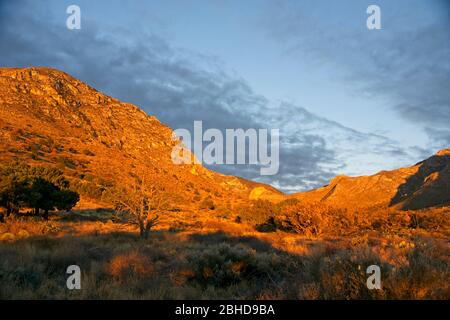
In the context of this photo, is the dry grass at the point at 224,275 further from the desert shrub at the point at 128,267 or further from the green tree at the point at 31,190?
the green tree at the point at 31,190

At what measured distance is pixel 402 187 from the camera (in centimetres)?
9388

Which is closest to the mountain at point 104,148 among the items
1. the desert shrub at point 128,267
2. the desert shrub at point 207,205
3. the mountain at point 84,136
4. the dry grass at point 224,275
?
the mountain at point 84,136

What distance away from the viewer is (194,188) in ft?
237

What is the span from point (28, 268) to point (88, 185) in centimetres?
3938

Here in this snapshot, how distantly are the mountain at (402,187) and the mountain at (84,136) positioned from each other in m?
35.8

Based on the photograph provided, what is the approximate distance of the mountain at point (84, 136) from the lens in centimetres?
5269

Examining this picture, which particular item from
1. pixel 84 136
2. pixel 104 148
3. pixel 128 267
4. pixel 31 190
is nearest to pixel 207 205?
pixel 104 148

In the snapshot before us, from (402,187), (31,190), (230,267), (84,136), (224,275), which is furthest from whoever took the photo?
(402,187)

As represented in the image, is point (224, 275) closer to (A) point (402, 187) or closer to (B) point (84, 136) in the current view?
(B) point (84, 136)

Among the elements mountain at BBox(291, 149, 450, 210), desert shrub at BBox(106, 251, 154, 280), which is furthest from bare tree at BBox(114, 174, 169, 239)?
mountain at BBox(291, 149, 450, 210)

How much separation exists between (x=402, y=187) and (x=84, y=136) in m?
77.9

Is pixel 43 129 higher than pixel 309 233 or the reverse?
higher
